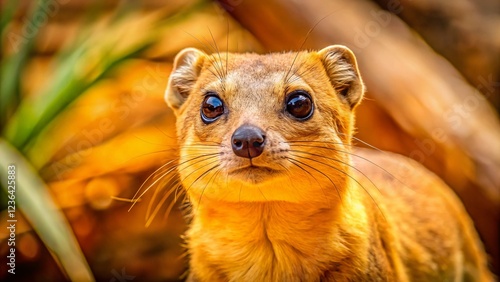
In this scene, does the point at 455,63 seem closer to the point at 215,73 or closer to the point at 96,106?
the point at 96,106

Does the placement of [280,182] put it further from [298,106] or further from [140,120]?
[140,120]

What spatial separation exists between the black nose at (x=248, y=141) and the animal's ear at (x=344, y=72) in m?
0.75

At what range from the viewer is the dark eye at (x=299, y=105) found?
10.3 ft

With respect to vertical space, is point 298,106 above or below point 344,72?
below

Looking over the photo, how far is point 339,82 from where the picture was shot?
349 cm

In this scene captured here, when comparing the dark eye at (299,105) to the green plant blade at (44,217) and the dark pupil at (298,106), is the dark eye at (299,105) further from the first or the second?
the green plant blade at (44,217)

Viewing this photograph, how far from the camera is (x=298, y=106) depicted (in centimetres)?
315

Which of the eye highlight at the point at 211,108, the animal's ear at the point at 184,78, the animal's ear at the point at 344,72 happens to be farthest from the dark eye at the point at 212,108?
the animal's ear at the point at 344,72

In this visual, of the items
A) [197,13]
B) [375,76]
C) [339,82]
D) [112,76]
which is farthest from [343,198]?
[197,13]

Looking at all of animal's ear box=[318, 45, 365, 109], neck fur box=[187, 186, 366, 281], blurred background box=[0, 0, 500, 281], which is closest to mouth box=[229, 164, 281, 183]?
neck fur box=[187, 186, 366, 281]

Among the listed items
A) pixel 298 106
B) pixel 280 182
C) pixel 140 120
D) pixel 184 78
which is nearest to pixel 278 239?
pixel 280 182

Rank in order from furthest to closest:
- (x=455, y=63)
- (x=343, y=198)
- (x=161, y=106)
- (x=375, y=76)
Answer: (x=455, y=63), (x=161, y=106), (x=375, y=76), (x=343, y=198)

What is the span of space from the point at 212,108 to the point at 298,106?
39 centimetres

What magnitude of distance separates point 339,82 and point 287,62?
0.91 ft
